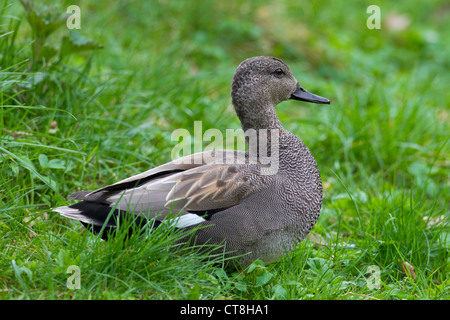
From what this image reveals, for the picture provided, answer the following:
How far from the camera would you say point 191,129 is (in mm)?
4887

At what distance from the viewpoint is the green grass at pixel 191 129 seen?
2.88m

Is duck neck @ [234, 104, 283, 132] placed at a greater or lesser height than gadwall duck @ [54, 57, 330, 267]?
greater

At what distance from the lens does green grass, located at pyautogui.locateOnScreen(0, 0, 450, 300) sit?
9.43 ft

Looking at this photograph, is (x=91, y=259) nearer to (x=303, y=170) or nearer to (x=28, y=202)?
(x=28, y=202)

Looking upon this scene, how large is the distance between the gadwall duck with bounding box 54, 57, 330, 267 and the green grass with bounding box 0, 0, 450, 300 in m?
0.13

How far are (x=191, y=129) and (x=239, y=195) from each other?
6.13ft

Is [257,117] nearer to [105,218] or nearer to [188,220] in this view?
[188,220]

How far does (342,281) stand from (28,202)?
1830 millimetres

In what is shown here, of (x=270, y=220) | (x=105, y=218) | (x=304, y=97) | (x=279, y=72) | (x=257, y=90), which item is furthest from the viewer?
(x=304, y=97)

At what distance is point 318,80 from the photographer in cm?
662

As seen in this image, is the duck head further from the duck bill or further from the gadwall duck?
the duck bill

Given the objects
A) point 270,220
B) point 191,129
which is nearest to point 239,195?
point 270,220

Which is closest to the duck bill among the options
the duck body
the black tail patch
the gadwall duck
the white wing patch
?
the gadwall duck
